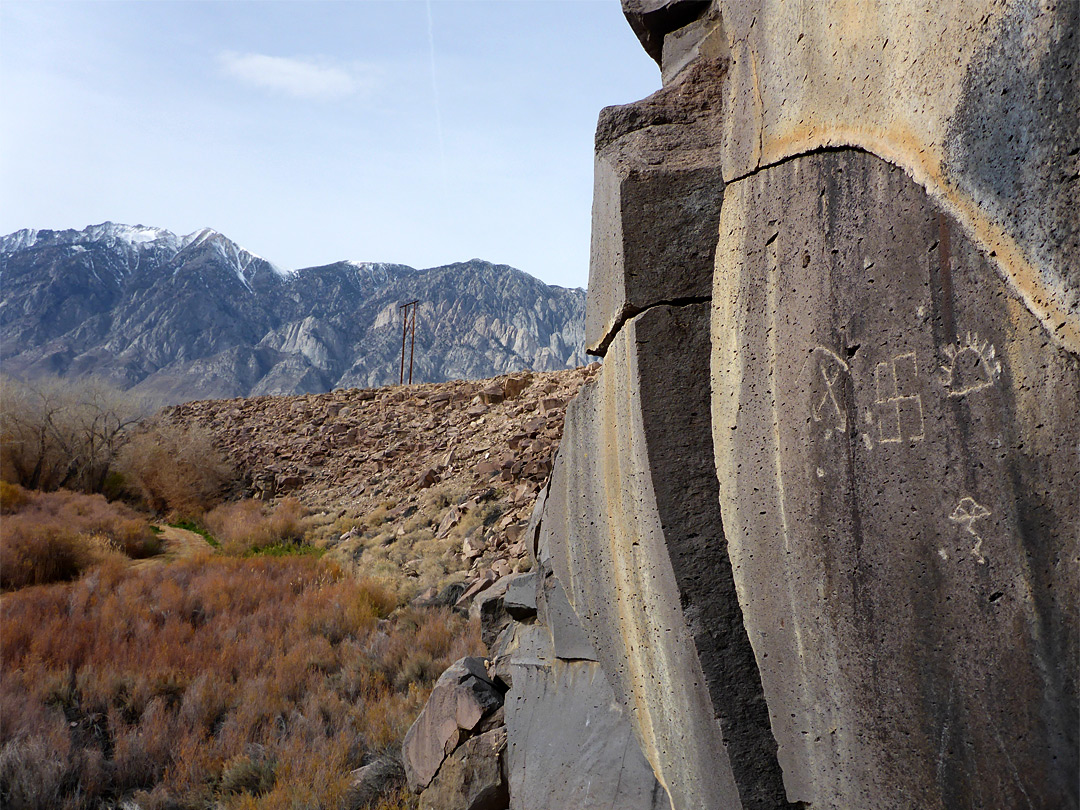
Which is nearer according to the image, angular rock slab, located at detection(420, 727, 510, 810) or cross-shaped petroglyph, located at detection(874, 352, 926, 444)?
cross-shaped petroglyph, located at detection(874, 352, 926, 444)

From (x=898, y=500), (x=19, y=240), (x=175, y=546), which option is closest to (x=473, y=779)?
(x=898, y=500)

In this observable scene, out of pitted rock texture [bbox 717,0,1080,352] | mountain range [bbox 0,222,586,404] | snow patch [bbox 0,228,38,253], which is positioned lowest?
pitted rock texture [bbox 717,0,1080,352]

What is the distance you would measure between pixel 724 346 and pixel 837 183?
0.77m

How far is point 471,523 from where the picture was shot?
11000 mm

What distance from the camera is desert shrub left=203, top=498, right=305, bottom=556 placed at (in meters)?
13.2

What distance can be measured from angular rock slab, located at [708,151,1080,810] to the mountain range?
108 metres

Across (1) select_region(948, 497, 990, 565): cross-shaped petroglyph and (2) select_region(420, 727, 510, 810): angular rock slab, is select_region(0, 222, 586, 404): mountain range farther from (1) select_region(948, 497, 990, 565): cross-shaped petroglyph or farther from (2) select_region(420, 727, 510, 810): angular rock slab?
(1) select_region(948, 497, 990, 565): cross-shaped petroglyph

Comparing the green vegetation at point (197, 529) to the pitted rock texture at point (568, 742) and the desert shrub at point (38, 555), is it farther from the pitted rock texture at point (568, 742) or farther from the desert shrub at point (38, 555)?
the pitted rock texture at point (568, 742)

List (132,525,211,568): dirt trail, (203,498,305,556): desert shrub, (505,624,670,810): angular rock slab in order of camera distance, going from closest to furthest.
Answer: (505,624,670,810): angular rock slab
(132,525,211,568): dirt trail
(203,498,305,556): desert shrub

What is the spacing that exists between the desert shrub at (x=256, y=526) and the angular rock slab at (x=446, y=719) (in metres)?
9.13

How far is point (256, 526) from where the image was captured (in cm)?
1366

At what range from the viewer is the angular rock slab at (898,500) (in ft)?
5.20

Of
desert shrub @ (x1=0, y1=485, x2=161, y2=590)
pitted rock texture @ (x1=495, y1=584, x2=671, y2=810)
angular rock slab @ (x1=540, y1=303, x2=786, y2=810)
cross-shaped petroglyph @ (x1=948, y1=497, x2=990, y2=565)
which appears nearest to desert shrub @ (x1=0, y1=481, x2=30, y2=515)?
desert shrub @ (x1=0, y1=485, x2=161, y2=590)

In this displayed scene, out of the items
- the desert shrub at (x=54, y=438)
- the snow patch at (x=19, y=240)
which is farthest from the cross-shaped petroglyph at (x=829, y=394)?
the snow patch at (x=19, y=240)
